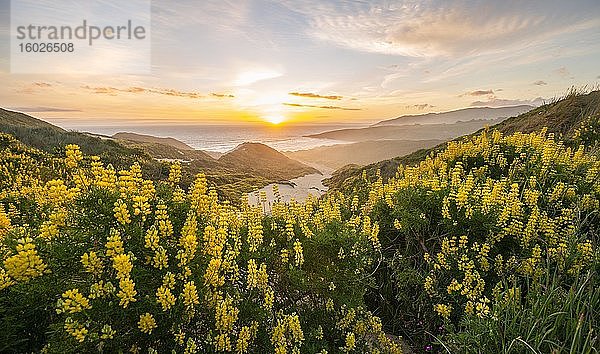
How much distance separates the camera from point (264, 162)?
77.2ft

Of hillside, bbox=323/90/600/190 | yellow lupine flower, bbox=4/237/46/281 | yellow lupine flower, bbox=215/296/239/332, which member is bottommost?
yellow lupine flower, bbox=215/296/239/332

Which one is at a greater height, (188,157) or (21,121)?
(21,121)

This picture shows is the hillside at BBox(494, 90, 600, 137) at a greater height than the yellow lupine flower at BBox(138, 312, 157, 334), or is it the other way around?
the hillside at BBox(494, 90, 600, 137)

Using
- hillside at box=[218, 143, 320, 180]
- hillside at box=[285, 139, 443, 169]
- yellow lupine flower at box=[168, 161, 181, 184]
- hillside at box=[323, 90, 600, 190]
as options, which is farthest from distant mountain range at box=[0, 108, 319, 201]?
yellow lupine flower at box=[168, 161, 181, 184]

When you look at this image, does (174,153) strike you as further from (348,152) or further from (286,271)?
(286,271)

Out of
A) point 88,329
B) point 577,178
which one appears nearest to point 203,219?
point 88,329

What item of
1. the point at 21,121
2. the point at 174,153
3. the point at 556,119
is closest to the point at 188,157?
the point at 174,153

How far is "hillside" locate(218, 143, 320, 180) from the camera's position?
2056 centimetres

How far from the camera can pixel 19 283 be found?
7.83 ft

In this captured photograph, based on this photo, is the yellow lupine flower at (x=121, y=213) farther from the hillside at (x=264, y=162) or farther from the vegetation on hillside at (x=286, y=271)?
the hillside at (x=264, y=162)

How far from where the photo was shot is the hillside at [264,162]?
20562 millimetres

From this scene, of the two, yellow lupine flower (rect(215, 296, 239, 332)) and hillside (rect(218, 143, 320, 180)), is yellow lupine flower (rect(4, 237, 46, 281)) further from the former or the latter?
hillside (rect(218, 143, 320, 180))

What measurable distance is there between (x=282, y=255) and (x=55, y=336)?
5.79 ft

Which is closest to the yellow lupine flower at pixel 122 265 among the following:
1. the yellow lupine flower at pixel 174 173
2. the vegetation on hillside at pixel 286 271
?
the vegetation on hillside at pixel 286 271
